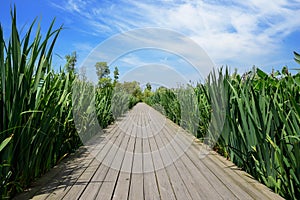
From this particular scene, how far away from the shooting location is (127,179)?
204 centimetres

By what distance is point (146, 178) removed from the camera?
6.81 ft

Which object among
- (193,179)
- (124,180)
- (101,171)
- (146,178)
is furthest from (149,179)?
(101,171)

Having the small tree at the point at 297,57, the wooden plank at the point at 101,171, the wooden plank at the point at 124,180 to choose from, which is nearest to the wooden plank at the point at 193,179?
the wooden plank at the point at 124,180

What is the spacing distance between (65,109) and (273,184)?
2266 millimetres

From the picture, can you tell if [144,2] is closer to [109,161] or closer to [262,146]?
[109,161]

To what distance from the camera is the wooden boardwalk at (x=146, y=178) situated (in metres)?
1.69

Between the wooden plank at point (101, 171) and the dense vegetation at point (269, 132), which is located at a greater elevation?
the dense vegetation at point (269, 132)

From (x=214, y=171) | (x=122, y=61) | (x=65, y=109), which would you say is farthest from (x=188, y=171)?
(x=122, y=61)

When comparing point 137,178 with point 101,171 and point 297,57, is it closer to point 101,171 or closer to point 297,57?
point 101,171

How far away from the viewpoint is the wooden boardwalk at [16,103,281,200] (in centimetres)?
169

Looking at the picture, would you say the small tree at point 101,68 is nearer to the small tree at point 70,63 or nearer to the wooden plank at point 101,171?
the small tree at point 70,63

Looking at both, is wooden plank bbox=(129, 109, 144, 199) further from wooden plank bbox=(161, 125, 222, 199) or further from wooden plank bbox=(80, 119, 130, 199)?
wooden plank bbox=(161, 125, 222, 199)

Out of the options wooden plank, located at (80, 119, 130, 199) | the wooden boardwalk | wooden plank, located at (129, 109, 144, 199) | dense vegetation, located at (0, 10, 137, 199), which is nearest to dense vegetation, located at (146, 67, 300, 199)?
the wooden boardwalk

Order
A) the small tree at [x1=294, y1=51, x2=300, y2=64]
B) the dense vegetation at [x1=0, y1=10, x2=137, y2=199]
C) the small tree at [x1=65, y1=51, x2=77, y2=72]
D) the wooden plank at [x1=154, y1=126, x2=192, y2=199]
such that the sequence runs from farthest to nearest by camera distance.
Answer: the small tree at [x1=65, y1=51, x2=77, y2=72]
the wooden plank at [x1=154, y1=126, x2=192, y2=199]
the small tree at [x1=294, y1=51, x2=300, y2=64]
the dense vegetation at [x1=0, y1=10, x2=137, y2=199]
